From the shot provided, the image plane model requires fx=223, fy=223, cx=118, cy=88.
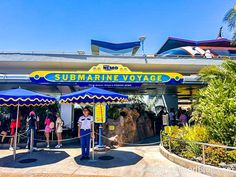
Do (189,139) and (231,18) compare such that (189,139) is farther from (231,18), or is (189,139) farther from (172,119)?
(231,18)

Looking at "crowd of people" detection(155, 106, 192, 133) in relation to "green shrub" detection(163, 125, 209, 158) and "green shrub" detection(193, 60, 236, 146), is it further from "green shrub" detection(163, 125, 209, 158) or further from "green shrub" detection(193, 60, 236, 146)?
"green shrub" detection(163, 125, 209, 158)

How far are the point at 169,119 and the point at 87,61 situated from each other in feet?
23.7

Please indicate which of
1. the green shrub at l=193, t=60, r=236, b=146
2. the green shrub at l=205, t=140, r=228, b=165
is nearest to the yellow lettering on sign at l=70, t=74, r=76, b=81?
Result: the green shrub at l=193, t=60, r=236, b=146

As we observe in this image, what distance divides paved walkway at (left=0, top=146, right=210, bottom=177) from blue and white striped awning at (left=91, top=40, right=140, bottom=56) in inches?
427

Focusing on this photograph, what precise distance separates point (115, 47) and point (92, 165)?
13.3 m

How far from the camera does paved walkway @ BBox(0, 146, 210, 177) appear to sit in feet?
21.9

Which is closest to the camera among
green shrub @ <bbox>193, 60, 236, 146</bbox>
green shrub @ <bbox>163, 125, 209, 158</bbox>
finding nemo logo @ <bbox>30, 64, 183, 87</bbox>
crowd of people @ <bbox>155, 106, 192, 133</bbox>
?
green shrub @ <bbox>193, 60, 236, 146</bbox>

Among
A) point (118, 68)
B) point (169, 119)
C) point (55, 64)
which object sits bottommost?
point (169, 119)

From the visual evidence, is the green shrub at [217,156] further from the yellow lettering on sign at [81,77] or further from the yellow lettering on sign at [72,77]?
the yellow lettering on sign at [72,77]

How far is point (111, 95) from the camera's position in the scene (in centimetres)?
826

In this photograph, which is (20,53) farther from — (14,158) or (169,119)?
(169,119)

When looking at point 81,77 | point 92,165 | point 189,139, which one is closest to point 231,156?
point 189,139

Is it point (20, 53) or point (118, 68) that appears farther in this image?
point (20, 53)

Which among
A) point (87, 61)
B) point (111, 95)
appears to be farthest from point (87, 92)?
point (87, 61)
